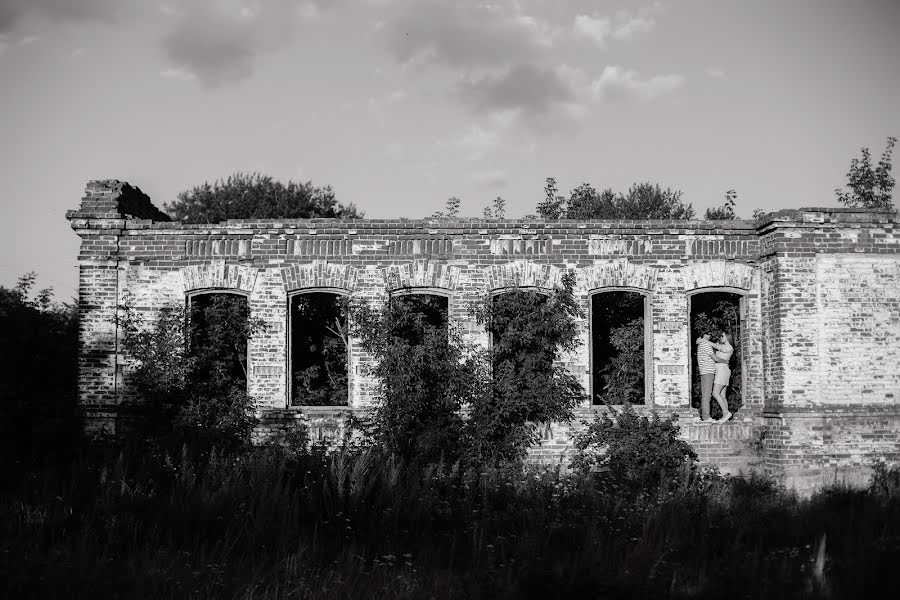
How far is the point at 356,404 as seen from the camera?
12.6 m

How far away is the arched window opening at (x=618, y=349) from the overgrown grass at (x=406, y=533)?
326cm

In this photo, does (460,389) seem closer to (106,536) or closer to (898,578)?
(106,536)

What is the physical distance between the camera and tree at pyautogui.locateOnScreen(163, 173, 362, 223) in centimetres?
3350

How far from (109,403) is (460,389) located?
5.61 metres

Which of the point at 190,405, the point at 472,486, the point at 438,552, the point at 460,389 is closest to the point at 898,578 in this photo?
Answer: the point at 438,552

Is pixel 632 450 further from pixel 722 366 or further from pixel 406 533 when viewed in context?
pixel 406 533

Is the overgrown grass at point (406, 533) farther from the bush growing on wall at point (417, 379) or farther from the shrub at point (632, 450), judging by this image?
the bush growing on wall at point (417, 379)

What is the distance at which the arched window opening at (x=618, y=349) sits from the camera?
1499 centimetres

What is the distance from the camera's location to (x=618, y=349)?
15477 mm

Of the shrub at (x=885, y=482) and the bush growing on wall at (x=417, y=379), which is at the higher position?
the bush growing on wall at (x=417, y=379)

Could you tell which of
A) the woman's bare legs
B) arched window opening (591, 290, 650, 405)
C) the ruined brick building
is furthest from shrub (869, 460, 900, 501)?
arched window opening (591, 290, 650, 405)

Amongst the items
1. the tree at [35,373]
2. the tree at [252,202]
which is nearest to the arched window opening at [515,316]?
the tree at [35,373]

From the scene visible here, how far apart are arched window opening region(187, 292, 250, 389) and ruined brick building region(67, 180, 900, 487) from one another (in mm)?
282

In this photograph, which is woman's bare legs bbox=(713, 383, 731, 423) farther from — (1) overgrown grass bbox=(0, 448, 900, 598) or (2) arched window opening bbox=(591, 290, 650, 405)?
(2) arched window opening bbox=(591, 290, 650, 405)
